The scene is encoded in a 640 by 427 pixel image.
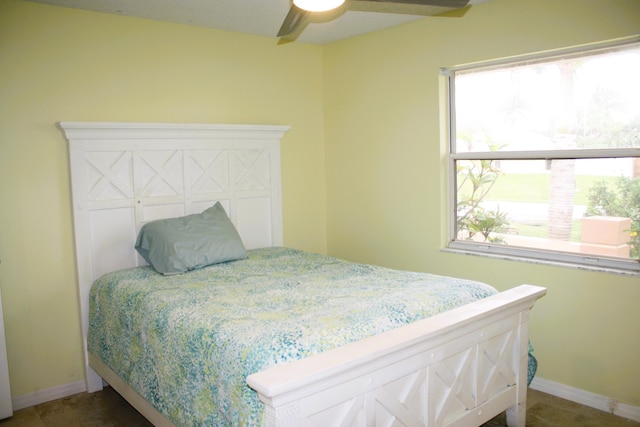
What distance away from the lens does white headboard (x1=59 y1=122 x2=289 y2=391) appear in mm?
3305

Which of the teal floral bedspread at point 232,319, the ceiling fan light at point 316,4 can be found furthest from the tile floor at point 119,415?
the ceiling fan light at point 316,4

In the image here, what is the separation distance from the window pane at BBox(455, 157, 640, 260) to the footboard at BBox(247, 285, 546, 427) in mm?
698

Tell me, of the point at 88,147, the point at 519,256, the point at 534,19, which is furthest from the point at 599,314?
the point at 88,147

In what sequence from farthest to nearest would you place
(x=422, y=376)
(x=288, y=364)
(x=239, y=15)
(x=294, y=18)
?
(x=239, y=15) < (x=294, y=18) < (x=422, y=376) < (x=288, y=364)

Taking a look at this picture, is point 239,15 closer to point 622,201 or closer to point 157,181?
point 157,181

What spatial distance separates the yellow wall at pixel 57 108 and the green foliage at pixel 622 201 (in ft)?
8.31

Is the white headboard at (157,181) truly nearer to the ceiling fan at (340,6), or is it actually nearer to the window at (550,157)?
the ceiling fan at (340,6)

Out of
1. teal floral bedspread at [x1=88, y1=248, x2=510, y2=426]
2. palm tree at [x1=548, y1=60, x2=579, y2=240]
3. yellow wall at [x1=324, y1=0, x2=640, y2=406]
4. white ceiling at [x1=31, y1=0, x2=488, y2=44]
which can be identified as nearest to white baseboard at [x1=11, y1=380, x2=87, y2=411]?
teal floral bedspread at [x1=88, y1=248, x2=510, y2=426]

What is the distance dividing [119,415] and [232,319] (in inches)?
52.3

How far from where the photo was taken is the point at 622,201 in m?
2.94

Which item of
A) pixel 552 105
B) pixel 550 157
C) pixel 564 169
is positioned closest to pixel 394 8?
pixel 552 105

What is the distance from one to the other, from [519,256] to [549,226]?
0.26 metres

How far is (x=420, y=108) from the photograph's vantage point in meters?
3.76

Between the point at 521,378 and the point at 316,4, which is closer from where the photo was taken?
the point at 316,4
